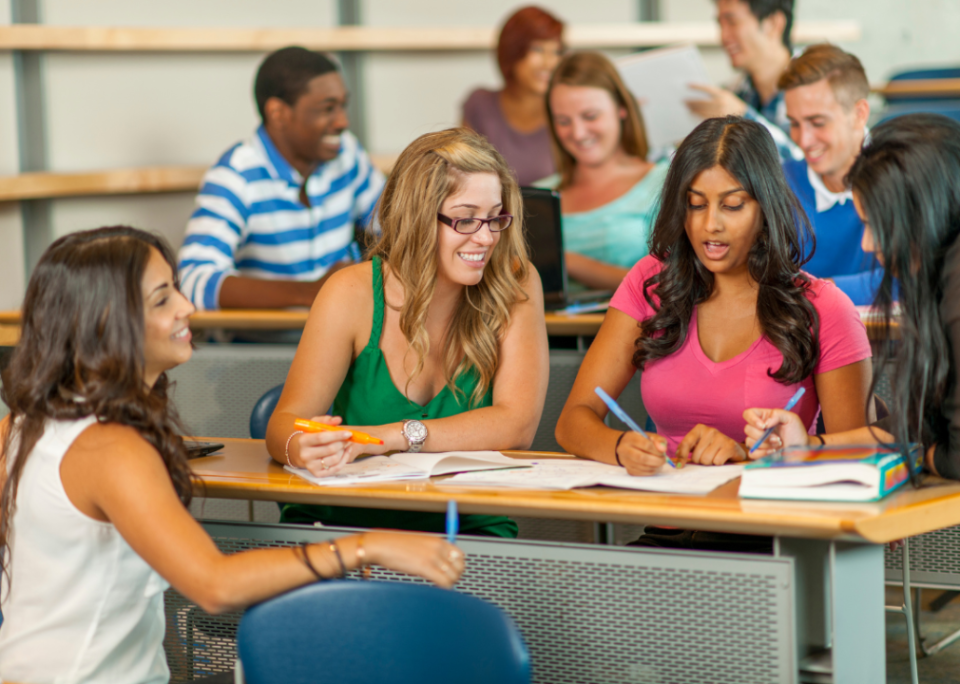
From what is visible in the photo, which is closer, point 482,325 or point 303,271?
point 482,325

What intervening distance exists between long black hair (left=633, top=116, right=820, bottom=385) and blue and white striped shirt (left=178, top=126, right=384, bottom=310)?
64.8 inches

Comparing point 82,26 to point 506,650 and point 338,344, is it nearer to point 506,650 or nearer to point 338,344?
point 338,344

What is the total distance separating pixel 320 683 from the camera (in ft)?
4.40

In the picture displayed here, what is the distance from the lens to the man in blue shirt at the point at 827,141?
10.5 ft

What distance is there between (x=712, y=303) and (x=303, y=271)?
7.09ft

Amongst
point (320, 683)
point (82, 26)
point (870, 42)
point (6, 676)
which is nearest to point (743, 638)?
point (320, 683)

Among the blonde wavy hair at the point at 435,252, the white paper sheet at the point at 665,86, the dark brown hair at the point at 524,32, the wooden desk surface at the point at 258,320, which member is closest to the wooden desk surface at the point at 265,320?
the wooden desk surface at the point at 258,320

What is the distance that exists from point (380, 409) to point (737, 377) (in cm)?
72

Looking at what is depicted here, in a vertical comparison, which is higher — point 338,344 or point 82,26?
point 82,26

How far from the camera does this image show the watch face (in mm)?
2000

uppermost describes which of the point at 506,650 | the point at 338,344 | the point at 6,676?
the point at 338,344

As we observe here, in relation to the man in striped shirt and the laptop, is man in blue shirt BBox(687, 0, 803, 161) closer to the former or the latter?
the laptop

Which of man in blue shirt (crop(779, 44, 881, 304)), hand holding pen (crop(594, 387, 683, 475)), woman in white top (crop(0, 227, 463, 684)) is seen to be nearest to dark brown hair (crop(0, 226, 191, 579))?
woman in white top (crop(0, 227, 463, 684))

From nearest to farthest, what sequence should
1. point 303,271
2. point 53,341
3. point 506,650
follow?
point 506,650, point 53,341, point 303,271
